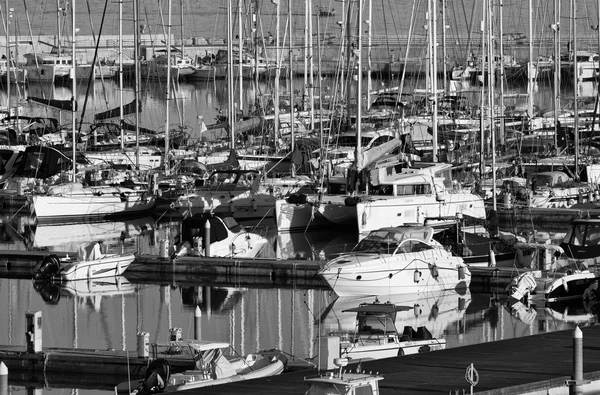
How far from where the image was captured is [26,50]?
374 feet

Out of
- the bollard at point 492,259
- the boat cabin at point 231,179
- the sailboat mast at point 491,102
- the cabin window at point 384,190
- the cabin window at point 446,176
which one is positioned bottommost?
the bollard at point 492,259

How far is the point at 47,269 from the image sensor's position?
32406 mm

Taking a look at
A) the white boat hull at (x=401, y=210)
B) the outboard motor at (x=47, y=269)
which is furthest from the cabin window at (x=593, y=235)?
the outboard motor at (x=47, y=269)

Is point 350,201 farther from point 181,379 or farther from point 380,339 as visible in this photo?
point 181,379

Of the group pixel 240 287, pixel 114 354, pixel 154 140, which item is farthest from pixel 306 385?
pixel 154 140

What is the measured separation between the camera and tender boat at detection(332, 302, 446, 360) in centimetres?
2095

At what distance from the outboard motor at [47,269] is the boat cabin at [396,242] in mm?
6833

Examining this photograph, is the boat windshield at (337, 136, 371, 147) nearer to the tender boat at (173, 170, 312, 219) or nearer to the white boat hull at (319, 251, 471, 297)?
the tender boat at (173, 170, 312, 219)

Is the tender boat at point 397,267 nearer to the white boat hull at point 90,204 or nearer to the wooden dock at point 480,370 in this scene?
the wooden dock at point 480,370

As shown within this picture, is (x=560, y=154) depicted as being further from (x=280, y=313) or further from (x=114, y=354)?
(x=114, y=354)

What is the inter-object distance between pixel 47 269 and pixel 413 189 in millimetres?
11160

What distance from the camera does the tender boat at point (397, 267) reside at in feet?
94.4

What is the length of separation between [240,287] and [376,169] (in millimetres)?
9553

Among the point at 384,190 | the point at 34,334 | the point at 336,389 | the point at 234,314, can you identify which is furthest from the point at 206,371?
the point at 384,190
